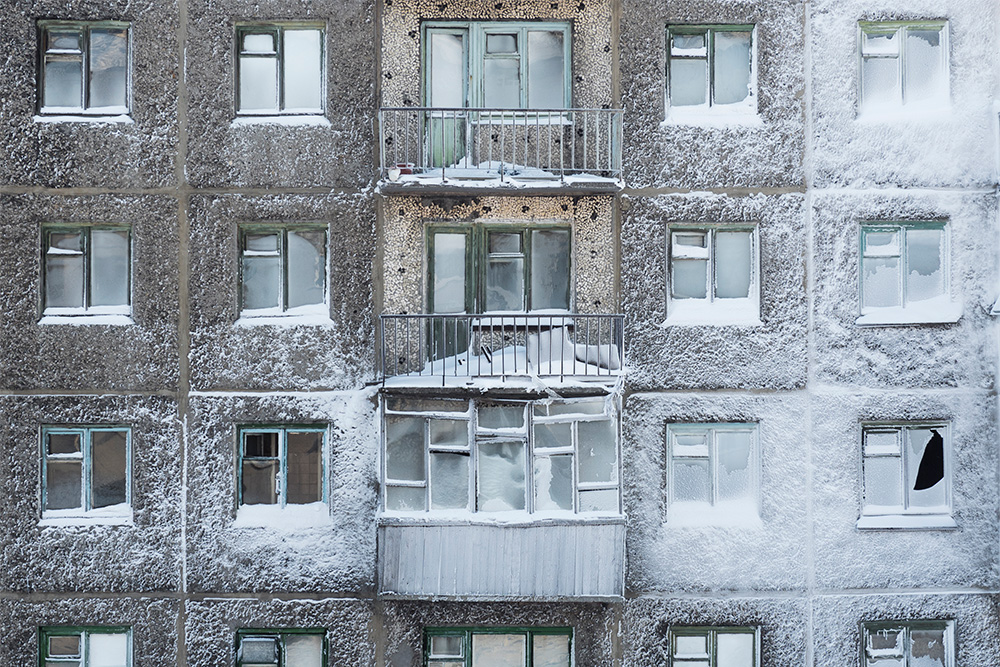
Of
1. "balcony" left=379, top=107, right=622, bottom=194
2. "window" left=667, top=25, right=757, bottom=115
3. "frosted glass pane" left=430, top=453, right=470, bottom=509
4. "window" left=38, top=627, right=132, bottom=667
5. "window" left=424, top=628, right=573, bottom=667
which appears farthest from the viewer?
"window" left=667, top=25, right=757, bottom=115

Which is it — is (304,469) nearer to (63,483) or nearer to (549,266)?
(63,483)

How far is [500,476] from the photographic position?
37.3ft

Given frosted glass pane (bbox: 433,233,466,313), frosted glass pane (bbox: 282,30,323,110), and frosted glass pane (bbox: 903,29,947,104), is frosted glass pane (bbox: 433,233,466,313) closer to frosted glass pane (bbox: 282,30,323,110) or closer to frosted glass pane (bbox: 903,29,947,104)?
frosted glass pane (bbox: 282,30,323,110)

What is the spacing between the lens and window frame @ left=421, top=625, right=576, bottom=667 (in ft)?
38.4

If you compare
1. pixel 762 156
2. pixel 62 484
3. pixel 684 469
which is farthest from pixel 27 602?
pixel 762 156

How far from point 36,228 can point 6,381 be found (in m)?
2.17

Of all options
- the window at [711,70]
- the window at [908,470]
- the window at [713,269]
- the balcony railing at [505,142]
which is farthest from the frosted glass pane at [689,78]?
the window at [908,470]

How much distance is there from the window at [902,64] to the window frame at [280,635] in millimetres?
10790

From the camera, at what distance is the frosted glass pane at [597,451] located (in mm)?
11375

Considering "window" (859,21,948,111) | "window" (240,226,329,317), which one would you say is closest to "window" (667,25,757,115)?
"window" (859,21,948,111)

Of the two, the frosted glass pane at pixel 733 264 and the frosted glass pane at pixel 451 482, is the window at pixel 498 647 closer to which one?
the frosted glass pane at pixel 451 482

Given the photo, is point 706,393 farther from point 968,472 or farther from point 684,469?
point 968,472

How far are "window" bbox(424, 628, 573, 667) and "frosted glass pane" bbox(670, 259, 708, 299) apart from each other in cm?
508

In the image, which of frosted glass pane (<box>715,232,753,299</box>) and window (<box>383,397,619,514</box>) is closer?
window (<box>383,397,619,514</box>)
